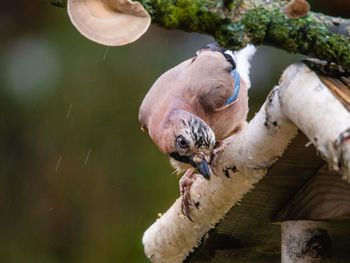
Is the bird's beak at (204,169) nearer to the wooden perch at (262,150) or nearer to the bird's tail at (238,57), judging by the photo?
the wooden perch at (262,150)

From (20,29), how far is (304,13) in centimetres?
451

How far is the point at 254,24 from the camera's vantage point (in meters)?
2.24

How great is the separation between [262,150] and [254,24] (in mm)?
418

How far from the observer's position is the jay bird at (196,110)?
3.37 m

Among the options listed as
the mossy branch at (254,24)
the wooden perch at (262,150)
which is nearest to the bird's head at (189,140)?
the wooden perch at (262,150)

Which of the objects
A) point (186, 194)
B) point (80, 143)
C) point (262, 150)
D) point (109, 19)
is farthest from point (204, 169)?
point (80, 143)

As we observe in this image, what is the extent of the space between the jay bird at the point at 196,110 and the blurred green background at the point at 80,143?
85.3 inches

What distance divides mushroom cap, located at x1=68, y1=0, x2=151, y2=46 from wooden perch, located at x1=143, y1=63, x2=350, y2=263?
1.58 feet

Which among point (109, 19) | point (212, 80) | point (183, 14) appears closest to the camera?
point (109, 19)

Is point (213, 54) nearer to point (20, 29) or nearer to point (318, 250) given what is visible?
point (318, 250)

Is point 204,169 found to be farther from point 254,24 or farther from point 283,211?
point 254,24

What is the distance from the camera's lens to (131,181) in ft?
21.4

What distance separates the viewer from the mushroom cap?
2.09 meters

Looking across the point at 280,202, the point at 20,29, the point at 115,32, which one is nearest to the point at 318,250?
the point at 280,202
